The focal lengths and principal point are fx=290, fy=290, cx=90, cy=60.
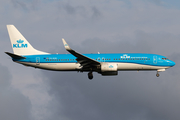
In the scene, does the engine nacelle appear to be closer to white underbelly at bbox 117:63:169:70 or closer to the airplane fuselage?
the airplane fuselage

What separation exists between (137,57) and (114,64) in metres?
4.40

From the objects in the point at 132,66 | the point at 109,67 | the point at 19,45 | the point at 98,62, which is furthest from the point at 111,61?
the point at 19,45

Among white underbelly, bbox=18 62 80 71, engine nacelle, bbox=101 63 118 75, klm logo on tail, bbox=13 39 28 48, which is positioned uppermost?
klm logo on tail, bbox=13 39 28 48

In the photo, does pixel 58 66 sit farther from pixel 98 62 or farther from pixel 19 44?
pixel 19 44

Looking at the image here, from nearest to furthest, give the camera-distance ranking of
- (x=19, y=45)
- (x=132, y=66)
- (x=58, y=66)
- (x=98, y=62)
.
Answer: (x=98, y=62), (x=132, y=66), (x=58, y=66), (x=19, y=45)

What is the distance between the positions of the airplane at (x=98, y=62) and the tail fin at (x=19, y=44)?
0.96 metres

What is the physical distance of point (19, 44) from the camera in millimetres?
56281

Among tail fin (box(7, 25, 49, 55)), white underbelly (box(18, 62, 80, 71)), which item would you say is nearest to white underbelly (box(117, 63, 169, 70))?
white underbelly (box(18, 62, 80, 71))

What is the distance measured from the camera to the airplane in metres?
50.6

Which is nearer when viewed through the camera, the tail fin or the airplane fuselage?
the airplane fuselage

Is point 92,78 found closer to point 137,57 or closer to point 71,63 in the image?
point 71,63

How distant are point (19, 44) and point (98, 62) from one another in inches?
659

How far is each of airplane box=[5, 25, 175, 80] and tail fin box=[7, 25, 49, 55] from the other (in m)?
0.96

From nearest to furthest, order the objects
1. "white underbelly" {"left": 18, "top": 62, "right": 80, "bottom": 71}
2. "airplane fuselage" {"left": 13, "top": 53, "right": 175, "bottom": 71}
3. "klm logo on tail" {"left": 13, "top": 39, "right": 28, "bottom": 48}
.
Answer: "airplane fuselage" {"left": 13, "top": 53, "right": 175, "bottom": 71} → "white underbelly" {"left": 18, "top": 62, "right": 80, "bottom": 71} → "klm logo on tail" {"left": 13, "top": 39, "right": 28, "bottom": 48}
